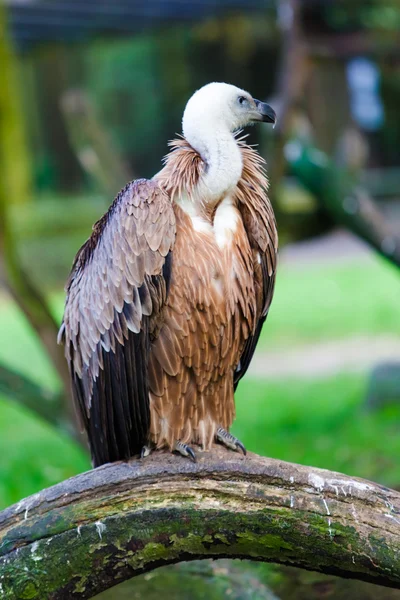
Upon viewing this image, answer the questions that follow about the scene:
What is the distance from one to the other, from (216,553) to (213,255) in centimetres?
106

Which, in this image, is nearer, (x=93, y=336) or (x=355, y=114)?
(x=93, y=336)

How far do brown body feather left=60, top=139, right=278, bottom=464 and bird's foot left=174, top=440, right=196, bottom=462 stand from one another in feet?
0.20

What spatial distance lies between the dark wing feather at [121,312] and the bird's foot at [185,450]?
0.14 meters

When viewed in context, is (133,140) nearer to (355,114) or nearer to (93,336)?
(355,114)

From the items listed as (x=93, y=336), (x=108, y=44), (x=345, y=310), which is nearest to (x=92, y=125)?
(x=93, y=336)

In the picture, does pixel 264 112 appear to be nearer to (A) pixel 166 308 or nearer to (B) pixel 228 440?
(A) pixel 166 308

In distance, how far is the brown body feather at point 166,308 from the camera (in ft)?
10.2

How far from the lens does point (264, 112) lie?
10.9 feet

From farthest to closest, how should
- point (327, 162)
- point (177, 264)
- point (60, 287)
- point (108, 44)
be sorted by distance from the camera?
point (108, 44) < point (60, 287) < point (327, 162) < point (177, 264)

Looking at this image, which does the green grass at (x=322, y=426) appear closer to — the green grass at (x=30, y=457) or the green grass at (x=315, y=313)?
the green grass at (x=30, y=457)

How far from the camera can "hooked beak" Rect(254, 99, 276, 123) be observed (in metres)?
3.30

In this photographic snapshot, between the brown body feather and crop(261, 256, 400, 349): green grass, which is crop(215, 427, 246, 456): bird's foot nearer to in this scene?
the brown body feather

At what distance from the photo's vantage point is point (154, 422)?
10.7 ft

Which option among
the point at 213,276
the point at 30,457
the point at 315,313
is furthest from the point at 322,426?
the point at 315,313
